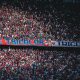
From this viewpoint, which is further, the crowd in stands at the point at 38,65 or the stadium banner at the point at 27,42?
the stadium banner at the point at 27,42

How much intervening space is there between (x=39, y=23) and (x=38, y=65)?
6566mm

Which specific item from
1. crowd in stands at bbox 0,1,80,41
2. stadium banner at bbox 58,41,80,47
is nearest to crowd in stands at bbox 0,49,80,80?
stadium banner at bbox 58,41,80,47

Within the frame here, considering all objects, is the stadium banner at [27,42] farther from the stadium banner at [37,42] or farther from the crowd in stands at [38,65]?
the crowd in stands at [38,65]

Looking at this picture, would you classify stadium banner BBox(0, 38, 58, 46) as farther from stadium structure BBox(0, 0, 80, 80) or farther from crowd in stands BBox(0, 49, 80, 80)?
crowd in stands BBox(0, 49, 80, 80)

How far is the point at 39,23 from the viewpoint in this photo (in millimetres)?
44281

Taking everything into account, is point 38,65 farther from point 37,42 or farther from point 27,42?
point 27,42

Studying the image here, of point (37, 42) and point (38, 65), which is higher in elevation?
point (37, 42)

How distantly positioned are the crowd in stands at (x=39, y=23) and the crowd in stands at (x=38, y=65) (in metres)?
1.95

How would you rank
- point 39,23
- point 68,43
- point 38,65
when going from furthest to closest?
point 39,23 → point 68,43 → point 38,65

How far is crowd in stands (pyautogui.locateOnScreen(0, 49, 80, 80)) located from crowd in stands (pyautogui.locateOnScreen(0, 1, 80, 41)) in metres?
1.95

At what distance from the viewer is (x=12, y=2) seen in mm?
47562

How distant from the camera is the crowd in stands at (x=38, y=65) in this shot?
38.5m

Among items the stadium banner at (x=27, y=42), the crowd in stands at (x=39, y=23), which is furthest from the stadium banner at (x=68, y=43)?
the stadium banner at (x=27, y=42)

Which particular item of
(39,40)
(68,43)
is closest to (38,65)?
(39,40)
